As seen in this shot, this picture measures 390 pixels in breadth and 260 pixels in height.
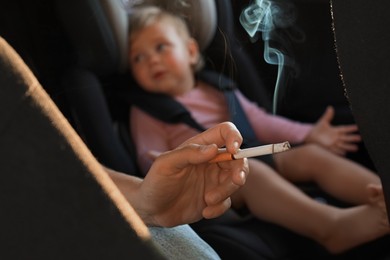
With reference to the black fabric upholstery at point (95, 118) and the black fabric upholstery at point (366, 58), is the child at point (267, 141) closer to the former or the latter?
the black fabric upholstery at point (95, 118)

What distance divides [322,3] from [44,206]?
543mm

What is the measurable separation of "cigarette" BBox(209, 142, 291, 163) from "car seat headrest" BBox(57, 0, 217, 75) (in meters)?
0.19

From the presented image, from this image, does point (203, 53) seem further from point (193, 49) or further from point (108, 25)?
point (108, 25)

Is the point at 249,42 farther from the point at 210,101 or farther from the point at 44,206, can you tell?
the point at 44,206

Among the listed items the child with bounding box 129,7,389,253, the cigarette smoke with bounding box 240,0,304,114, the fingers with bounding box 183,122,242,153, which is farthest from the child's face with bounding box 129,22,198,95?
the fingers with bounding box 183,122,242,153

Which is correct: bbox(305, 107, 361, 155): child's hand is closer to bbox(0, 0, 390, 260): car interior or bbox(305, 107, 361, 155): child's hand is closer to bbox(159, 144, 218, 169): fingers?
bbox(0, 0, 390, 260): car interior

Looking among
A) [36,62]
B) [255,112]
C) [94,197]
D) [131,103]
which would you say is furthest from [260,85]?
[94,197]

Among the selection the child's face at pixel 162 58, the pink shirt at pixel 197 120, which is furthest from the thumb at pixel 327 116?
the child's face at pixel 162 58

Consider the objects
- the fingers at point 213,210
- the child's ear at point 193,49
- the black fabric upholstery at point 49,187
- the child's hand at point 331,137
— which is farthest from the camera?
the child's hand at point 331,137

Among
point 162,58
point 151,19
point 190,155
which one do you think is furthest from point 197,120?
point 190,155

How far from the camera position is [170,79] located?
1090 millimetres

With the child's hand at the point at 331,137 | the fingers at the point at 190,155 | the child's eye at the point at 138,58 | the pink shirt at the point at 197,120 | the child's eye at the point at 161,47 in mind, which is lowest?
the child's hand at the point at 331,137

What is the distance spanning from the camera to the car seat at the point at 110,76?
0.87 m

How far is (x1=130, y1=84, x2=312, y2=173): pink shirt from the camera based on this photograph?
1015 millimetres
